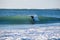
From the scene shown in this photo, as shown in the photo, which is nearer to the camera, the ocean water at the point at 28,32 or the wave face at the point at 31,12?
the ocean water at the point at 28,32

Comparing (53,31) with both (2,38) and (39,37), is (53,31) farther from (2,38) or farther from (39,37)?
(2,38)

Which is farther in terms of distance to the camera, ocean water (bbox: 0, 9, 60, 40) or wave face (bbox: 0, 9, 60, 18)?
wave face (bbox: 0, 9, 60, 18)

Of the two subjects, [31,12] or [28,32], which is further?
[31,12]

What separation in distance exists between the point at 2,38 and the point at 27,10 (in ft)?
3.65
